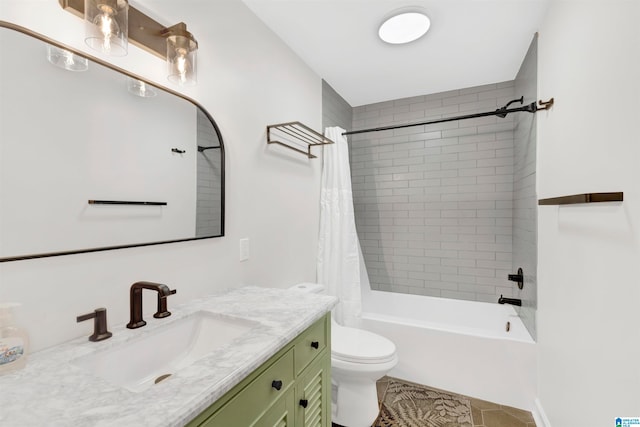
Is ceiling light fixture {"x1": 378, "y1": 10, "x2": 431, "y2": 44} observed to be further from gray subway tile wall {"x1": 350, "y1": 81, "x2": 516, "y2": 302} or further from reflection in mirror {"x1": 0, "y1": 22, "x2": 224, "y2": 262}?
reflection in mirror {"x1": 0, "y1": 22, "x2": 224, "y2": 262}

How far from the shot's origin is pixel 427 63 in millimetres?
2383

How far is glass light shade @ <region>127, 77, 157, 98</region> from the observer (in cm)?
112

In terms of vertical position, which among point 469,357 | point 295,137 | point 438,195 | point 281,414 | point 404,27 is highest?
point 404,27

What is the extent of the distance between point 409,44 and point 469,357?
7.45 ft

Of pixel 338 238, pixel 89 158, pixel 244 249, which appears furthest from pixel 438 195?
pixel 89 158

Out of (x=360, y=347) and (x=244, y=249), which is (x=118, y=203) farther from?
(x=360, y=347)

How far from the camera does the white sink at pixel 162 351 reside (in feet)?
2.98

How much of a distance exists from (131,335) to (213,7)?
1.53 metres

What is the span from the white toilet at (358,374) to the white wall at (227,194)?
62 cm

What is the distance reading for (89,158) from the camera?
0.98 m

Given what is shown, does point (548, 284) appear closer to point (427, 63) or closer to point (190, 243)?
point (427, 63)

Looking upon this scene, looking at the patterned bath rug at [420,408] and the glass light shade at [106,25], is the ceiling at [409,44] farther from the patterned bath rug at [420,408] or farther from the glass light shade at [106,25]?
the patterned bath rug at [420,408]

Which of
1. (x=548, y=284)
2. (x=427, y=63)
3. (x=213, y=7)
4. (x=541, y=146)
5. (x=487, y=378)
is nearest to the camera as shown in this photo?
(x=213, y=7)

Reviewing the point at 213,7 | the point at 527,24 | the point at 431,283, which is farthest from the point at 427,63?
the point at 431,283
